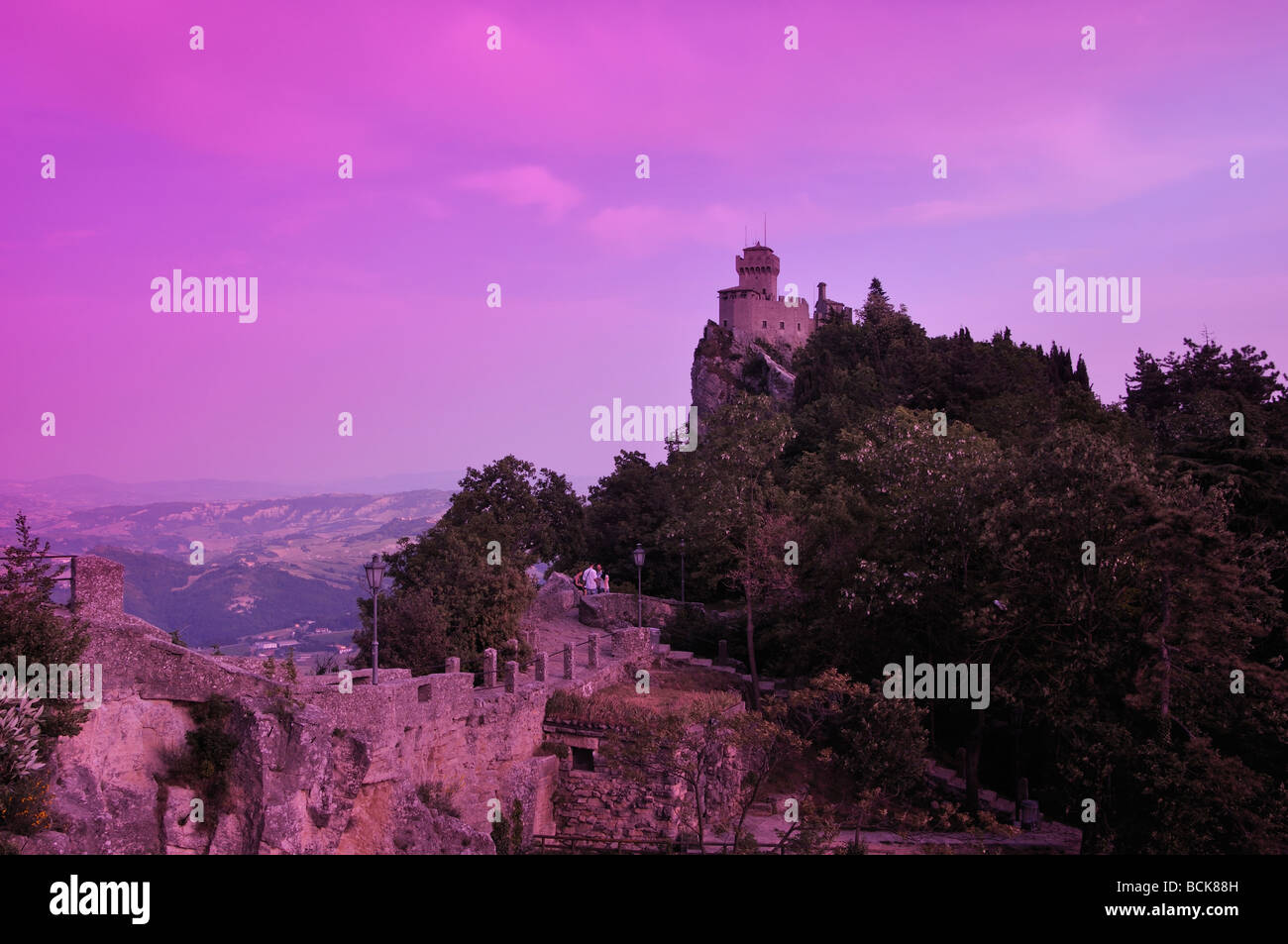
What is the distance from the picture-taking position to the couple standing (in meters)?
41.6

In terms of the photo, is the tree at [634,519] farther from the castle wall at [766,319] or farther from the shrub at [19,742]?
the castle wall at [766,319]

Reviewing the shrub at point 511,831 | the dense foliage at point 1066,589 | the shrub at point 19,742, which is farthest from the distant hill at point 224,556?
the shrub at point 19,742

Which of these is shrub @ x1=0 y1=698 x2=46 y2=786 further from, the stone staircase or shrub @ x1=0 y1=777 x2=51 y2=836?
the stone staircase

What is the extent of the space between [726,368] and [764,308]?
44.5 feet

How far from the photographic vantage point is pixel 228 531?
8919cm

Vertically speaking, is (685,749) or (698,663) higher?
(698,663)

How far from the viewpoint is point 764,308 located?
111125mm

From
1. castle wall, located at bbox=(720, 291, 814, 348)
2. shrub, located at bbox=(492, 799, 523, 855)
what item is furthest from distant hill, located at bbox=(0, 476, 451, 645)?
castle wall, located at bbox=(720, 291, 814, 348)

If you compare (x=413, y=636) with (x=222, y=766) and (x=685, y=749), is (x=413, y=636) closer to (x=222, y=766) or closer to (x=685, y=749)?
(x=685, y=749)

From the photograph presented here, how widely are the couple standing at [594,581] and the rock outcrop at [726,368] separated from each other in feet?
150

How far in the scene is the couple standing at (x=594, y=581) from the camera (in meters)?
41.6

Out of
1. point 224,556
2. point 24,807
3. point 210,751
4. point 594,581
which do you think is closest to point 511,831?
point 210,751

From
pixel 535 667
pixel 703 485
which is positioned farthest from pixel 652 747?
pixel 703 485

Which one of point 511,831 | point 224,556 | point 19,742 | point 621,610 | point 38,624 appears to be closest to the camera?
point 19,742
